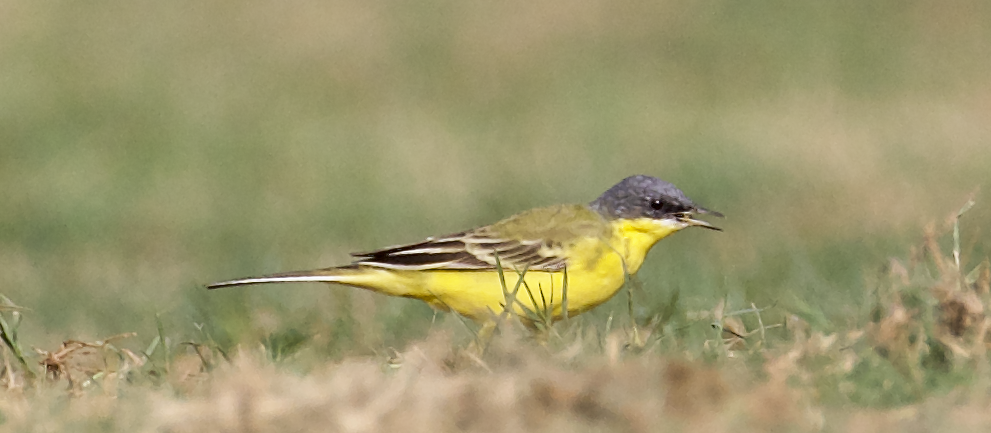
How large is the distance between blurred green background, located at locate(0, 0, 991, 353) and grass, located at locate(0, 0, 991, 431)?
0.04 metres

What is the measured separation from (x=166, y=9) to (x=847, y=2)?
301 inches

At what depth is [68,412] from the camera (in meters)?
4.76

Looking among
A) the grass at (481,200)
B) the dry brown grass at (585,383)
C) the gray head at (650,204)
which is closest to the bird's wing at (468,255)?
the grass at (481,200)

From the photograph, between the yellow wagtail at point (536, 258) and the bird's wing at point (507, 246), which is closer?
the yellow wagtail at point (536, 258)

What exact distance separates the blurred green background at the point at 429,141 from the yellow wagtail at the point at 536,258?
23cm

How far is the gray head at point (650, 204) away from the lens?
722 centimetres

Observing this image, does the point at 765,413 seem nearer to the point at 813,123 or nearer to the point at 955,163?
the point at 955,163

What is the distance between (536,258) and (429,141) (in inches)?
313

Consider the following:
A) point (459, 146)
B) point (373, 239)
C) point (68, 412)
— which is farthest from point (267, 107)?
point (68, 412)

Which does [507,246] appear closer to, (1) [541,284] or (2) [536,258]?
(2) [536,258]

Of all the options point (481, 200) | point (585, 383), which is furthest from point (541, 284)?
point (481, 200)

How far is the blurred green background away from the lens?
8.41 m

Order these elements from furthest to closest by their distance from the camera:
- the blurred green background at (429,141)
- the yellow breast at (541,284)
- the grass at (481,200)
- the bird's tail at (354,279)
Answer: the blurred green background at (429,141) < the bird's tail at (354,279) < the yellow breast at (541,284) < the grass at (481,200)

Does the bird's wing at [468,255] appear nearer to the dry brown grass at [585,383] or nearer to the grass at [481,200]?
the grass at [481,200]
